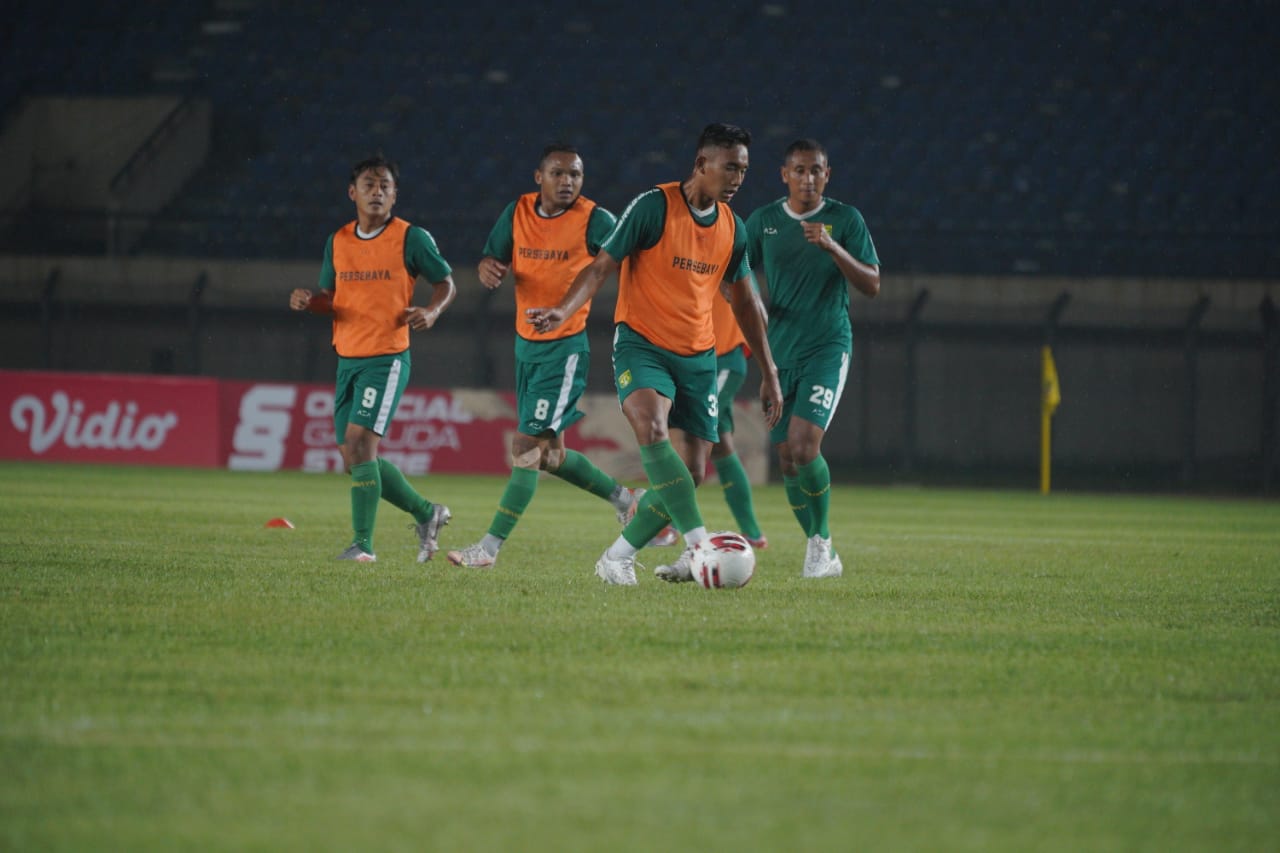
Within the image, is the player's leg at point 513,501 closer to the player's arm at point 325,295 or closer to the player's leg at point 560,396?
the player's leg at point 560,396

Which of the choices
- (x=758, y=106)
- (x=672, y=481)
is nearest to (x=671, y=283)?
(x=672, y=481)

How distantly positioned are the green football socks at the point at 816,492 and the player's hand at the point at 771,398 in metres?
0.46

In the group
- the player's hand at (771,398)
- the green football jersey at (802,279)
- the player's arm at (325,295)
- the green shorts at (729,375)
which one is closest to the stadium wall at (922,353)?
the green shorts at (729,375)

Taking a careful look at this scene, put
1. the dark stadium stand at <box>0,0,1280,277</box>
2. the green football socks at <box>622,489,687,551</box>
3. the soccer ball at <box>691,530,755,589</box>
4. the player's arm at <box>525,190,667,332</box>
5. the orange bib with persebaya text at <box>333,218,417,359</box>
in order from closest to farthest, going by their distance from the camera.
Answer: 1. the soccer ball at <box>691,530,755,589</box>
2. the player's arm at <box>525,190,667,332</box>
3. the green football socks at <box>622,489,687,551</box>
4. the orange bib with persebaya text at <box>333,218,417,359</box>
5. the dark stadium stand at <box>0,0,1280,277</box>

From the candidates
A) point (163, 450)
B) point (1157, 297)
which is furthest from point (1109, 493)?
point (163, 450)

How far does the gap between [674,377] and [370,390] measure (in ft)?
6.55

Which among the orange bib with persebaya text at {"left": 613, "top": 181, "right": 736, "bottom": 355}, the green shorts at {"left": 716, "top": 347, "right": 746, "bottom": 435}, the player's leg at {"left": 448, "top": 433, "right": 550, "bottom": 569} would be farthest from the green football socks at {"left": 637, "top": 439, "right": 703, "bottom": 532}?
the green shorts at {"left": 716, "top": 347, "right": 746, "bottom": 435}

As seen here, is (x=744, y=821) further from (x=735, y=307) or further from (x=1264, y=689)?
(x=735, y=307)

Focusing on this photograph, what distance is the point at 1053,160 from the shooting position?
2706 centimetres

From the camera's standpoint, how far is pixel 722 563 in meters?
7.50

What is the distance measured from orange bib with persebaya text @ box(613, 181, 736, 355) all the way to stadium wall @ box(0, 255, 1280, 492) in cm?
1564

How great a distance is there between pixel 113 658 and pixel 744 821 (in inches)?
103

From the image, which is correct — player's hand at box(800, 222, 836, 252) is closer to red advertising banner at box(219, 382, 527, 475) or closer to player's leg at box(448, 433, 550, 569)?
player's leg at box(448, 433, 550, 569)

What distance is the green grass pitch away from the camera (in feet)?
10.9
